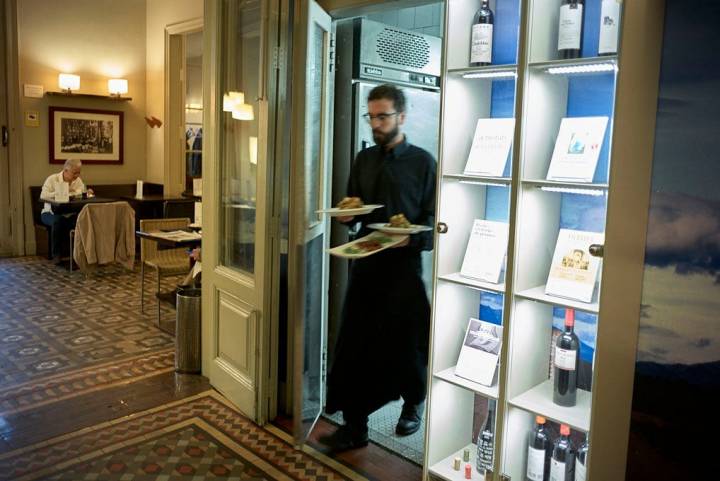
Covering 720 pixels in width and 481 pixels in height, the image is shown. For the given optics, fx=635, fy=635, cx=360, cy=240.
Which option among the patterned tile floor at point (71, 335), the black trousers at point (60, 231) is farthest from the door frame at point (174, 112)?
the patterned tile floor at point (71, 335)

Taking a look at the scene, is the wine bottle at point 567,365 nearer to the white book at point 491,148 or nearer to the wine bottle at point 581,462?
the wine bottle at point 581,462

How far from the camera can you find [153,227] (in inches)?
233

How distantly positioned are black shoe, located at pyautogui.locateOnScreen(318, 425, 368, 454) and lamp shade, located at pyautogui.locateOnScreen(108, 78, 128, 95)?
24.4 ft

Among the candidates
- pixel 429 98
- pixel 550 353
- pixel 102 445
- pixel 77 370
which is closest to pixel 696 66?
pixel 550 353

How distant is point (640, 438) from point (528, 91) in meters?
1.36

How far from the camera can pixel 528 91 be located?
248 cm

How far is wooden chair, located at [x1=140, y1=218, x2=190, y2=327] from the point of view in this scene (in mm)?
5867

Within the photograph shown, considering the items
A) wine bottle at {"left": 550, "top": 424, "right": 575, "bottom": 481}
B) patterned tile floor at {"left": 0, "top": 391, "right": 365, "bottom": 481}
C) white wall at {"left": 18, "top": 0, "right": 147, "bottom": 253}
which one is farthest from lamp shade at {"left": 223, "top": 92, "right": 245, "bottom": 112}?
white wall at {"left": 18, "top": 0, "right": 147, "bottom": 253}

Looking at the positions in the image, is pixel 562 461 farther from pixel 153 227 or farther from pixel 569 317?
pixel 153 227

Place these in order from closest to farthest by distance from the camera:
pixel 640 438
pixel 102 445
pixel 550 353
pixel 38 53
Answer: pixel 640 438, pixel 550 353, pixel 102 445, pixel 38 53

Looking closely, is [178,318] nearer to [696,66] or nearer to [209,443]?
[209,443]

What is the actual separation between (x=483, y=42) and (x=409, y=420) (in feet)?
7.02

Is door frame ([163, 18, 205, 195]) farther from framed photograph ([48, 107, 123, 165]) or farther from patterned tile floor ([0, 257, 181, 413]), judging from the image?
patterned tile floor ([0, 257, 181, 413])

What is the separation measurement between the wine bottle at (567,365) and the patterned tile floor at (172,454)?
1.16 m
